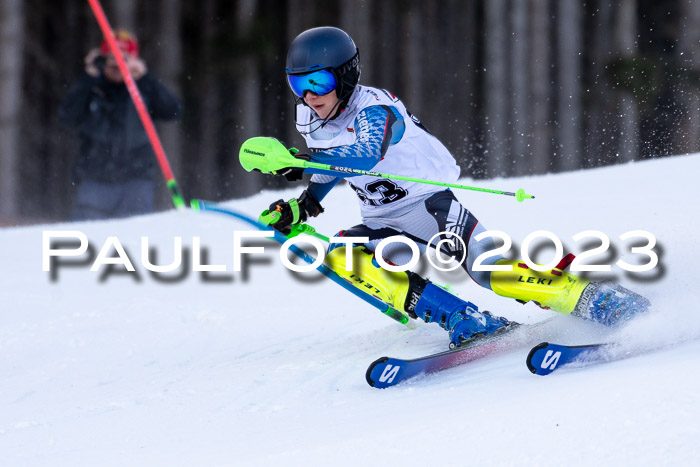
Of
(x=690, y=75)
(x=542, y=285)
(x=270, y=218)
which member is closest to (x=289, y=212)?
(x=270, y=218)

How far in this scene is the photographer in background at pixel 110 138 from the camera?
6984 mm

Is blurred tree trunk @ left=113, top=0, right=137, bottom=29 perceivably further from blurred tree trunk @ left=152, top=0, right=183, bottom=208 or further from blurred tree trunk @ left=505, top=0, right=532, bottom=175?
blurred tree trunk @ left=505, top=0, right=532, bottom=175

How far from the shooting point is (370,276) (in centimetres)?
401

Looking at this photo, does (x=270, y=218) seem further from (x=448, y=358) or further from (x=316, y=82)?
(x=448, y=358)

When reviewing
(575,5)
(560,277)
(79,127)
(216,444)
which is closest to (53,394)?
(216,444)

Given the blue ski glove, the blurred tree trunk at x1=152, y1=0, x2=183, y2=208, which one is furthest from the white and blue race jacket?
the blurred tree trunk at x1=152, y1=0, x2=183, y2=208

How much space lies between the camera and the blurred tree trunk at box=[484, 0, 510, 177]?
14.0 m

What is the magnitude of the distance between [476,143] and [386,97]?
16.5 m

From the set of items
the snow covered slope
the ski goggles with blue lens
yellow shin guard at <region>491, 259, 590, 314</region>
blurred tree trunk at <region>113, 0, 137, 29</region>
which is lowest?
the snow covered slope

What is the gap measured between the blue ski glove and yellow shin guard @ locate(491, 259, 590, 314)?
89cm

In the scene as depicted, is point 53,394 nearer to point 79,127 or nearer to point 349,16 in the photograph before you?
point 79,127

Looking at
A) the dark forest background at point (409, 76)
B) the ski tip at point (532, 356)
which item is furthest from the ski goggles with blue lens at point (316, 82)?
the dark forest background at point (409, 76)

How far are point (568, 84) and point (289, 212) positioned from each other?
45.0 ft

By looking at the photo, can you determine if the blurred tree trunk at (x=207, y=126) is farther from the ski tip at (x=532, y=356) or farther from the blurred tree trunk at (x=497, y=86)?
the ski tip at (x=532, y=356)
